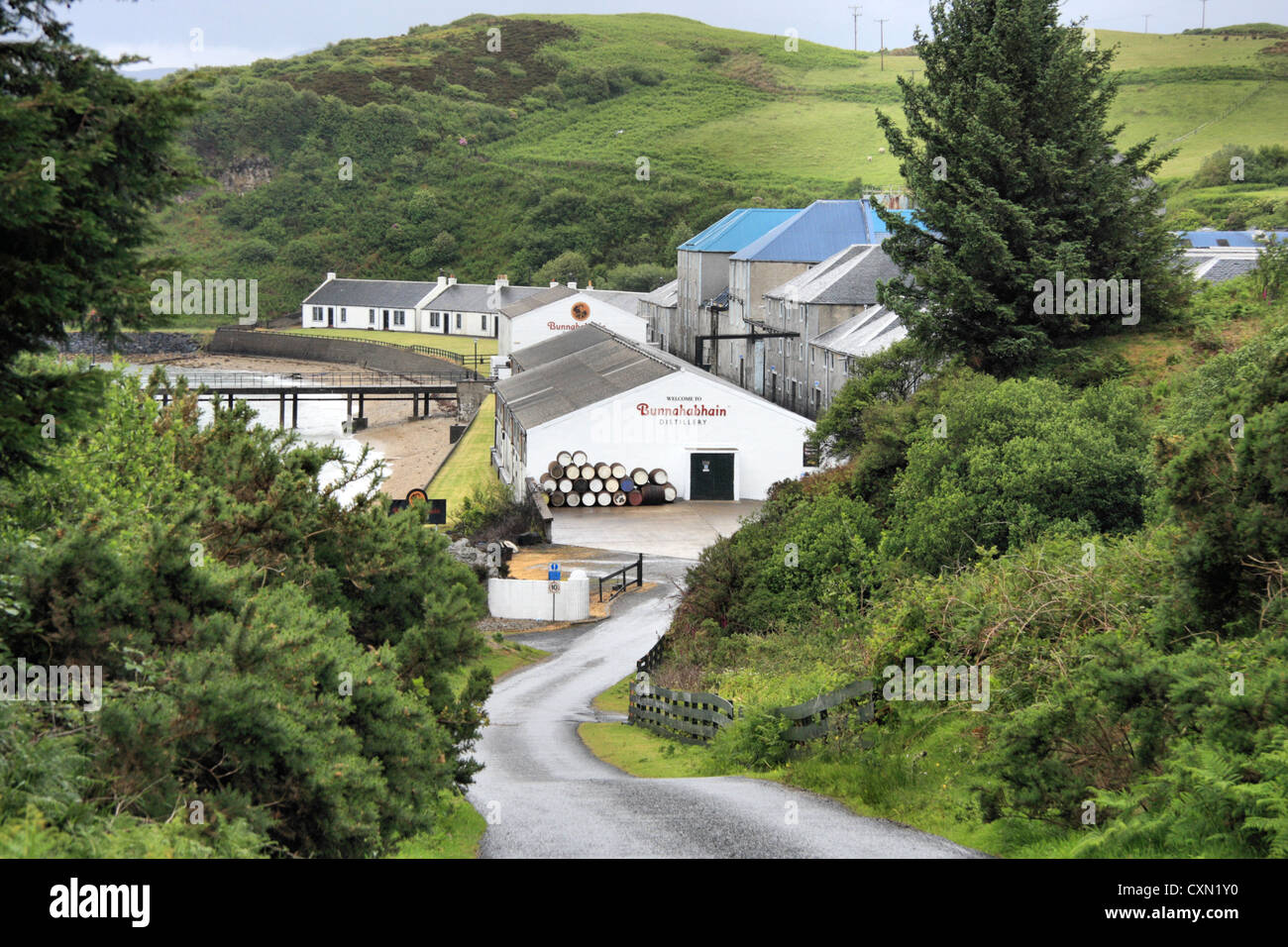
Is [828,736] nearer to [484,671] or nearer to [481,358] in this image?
[484,671]

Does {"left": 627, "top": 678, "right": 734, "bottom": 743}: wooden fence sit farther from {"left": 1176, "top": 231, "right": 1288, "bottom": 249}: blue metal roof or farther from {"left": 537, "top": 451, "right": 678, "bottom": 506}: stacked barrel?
{"left": 1176, "top": 231, "right": 1288, "bottom": 249}: blue metal roof

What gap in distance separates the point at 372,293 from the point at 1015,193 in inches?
4371

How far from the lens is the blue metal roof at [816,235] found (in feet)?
232

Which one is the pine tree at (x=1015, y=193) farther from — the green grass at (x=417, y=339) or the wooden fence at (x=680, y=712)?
the green grass at (x=417, y=339)

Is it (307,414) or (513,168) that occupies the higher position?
(513,168)

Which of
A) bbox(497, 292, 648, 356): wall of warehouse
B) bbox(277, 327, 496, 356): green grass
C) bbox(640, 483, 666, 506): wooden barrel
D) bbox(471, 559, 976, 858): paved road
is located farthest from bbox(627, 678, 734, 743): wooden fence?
bbox(277, 327, 496, 356): green grass

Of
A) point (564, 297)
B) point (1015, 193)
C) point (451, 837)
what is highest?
point (564, 297)

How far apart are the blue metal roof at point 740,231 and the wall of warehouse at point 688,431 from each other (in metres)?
28.4

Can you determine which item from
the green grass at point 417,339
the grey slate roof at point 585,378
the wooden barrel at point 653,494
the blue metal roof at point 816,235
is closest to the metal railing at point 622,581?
the wooden barrel at point 653,494

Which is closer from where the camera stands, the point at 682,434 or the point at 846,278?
the point at 682,434

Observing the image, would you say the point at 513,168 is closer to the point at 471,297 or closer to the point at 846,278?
the point at 471,297

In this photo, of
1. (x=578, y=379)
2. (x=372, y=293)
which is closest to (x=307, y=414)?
(x=578, y=379)

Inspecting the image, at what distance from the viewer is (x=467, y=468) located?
64.9 metres

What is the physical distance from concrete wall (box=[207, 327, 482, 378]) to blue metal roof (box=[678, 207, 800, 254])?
1050 inches
